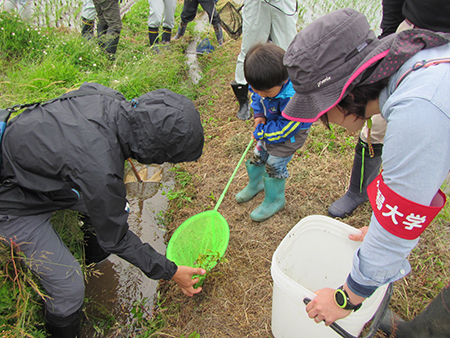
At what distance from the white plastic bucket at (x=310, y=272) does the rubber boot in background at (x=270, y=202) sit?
0.62 metres

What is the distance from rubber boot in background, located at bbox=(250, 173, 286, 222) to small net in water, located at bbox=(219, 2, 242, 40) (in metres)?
3.31

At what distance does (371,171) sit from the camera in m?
2.17

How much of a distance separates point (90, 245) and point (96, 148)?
4.18ft

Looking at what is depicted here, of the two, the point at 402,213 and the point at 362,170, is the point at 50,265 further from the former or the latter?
the point at 362,170

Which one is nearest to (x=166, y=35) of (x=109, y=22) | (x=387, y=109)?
(x=109, y=22)

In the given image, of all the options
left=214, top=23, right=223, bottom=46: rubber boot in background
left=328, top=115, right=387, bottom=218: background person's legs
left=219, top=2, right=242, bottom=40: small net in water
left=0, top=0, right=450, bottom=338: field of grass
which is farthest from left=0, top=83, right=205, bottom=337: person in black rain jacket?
left=214, top=23, right=223, bottom=46: rubber boot in background

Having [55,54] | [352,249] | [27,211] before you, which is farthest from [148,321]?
[55,54]

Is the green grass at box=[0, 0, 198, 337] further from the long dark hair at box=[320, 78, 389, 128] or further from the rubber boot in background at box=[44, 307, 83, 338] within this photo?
the long dark hair at box=[320, 78, 389, 128]

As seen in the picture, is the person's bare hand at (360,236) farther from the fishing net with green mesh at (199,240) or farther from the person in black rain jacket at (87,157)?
the person in black rain jacket at (87,157)

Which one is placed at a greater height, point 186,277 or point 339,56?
point 339,56

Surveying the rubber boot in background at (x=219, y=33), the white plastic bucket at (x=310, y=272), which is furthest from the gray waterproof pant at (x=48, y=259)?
the rubber boot in background at (x=219, y=33)

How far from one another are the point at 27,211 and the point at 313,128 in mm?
2733

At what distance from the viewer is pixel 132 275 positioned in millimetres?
2359

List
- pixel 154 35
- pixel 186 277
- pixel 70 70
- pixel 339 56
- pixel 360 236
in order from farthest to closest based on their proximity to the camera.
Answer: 1. pixel 154 35
2. pixel 70 70
3. pixel 186 277
4. pixel 360 236
5. pixel 339 56
